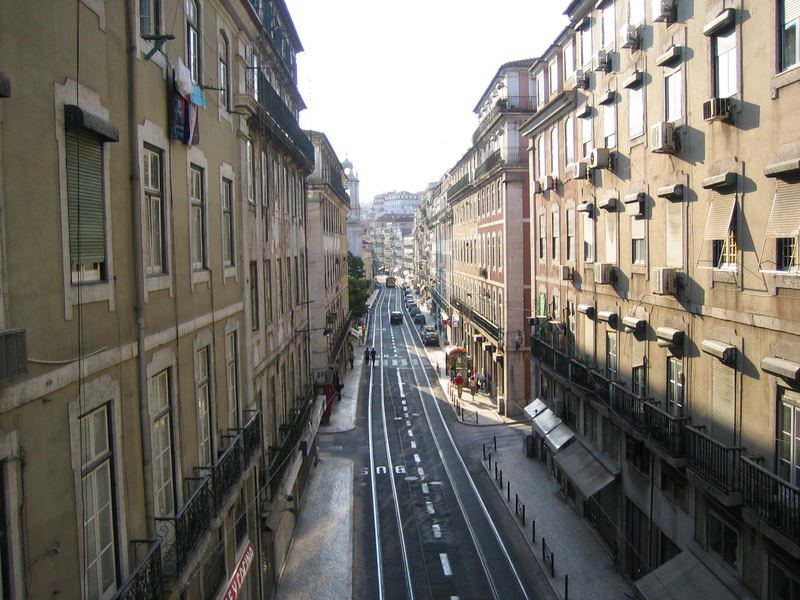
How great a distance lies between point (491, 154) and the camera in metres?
41.2

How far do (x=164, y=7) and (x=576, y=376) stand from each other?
56.1 ft

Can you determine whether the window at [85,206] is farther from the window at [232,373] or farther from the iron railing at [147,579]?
the window at [232,373]

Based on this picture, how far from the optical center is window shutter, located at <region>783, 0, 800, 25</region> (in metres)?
10.5

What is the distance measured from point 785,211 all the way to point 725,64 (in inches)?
144

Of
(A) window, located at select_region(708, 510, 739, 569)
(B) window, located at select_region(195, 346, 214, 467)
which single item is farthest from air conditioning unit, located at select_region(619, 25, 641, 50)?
(B) window, located at select_region(195, 346, 214, 467)

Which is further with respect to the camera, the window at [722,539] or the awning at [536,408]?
the awning at [536,408]

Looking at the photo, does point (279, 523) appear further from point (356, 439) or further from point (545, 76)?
point (545, 76)

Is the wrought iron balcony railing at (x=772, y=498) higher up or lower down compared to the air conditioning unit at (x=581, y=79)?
lower down

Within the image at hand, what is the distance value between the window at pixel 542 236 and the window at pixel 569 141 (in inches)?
142

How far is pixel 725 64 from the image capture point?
12.9 metres

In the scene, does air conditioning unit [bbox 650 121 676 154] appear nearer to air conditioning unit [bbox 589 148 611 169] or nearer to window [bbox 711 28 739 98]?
window [bbox 711 28 739 98]

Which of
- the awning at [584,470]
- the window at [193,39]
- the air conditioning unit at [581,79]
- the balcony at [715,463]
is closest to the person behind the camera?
the window at [193,39]

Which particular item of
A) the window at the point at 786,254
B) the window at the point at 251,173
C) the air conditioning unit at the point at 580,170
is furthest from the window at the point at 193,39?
the air conditioning unit at the point at 580,170

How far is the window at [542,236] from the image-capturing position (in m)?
27.6
